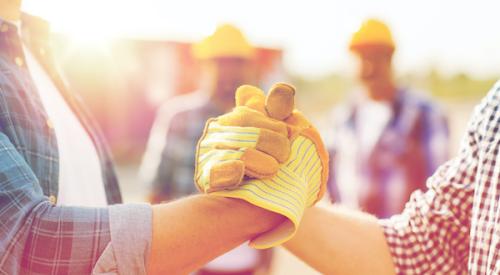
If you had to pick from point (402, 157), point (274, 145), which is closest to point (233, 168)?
point (274, 145)

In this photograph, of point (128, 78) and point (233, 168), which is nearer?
point (233, 168)

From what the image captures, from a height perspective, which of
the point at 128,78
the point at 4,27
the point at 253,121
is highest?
the point at 4,27

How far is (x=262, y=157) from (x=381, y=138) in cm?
400

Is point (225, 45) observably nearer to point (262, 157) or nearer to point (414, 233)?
point (414, 233)

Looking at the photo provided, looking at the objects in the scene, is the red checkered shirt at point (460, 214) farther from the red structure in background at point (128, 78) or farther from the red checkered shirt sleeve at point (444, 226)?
the red structure in background at point (128, 78)

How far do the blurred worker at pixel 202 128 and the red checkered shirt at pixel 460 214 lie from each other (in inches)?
96.9

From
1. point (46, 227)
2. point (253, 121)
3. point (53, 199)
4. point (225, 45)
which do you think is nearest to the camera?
point (46, 227)

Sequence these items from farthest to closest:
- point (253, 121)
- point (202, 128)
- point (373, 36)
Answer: point (373, 36) → point (202, 128) → point (253, 121)

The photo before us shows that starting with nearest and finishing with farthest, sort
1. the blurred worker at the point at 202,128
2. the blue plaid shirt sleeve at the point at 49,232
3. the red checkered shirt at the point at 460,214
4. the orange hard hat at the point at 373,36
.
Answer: the blue plaid shirt sleeve at the point at 49,232 → the red checkered shirt at the point at 460,214 → the blurred worker at the point at 202,128 → the orange hard hat at the point at 373,36

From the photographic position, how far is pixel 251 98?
1.80m

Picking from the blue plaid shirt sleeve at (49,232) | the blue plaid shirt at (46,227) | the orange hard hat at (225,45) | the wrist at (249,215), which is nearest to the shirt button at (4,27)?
the blue plaid shirt at (46,227)

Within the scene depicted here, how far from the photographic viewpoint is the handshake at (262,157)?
1.65m

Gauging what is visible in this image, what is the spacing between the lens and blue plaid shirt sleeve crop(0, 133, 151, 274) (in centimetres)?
158

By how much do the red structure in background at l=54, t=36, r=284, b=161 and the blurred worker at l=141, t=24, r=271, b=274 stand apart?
7.92m
